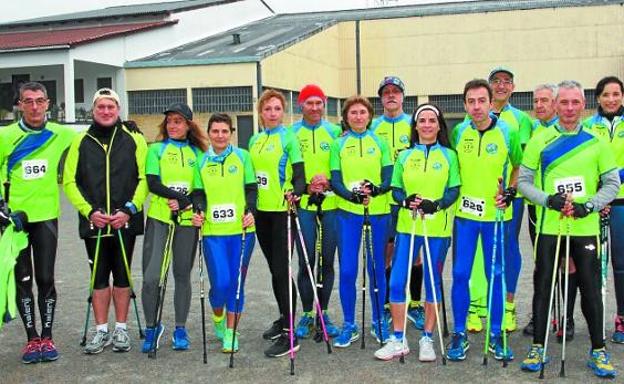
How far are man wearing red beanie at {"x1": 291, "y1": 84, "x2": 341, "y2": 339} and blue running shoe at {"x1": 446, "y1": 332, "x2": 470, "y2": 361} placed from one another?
1.11 meters

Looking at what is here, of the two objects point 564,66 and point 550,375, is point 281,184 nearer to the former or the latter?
point 550,375

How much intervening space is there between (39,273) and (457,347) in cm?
344

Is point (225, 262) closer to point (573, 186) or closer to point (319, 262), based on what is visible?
point (319, 262)

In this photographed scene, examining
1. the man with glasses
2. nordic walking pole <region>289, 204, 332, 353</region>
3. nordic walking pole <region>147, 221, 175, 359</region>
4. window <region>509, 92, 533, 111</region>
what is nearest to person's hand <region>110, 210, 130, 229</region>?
nordic walking pole <region>147, 221, 175, 359</region>

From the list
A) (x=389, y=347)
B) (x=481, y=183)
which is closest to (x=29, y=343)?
(x=389, y=347)

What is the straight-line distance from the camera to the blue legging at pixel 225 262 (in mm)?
5281

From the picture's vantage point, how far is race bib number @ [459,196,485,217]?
5102 mm

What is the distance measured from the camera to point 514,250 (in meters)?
5.64

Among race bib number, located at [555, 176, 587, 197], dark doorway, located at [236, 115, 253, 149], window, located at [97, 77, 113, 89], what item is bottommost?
race bib number, located at [555, 176, 587, 197]

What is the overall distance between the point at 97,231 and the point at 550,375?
3685 mm

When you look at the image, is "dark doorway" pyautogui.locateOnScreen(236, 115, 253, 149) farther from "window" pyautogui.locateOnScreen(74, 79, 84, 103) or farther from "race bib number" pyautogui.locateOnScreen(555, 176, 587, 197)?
"race bib number" pyautogui.locateOnScreen(555, 176, 587, 197)

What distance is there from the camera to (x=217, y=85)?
28953 millimetres

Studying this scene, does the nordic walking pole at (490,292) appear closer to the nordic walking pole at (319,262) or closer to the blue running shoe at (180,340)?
the nordic walking pole at (319,262)

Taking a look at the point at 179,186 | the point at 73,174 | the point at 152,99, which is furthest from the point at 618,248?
the point at 152,99
